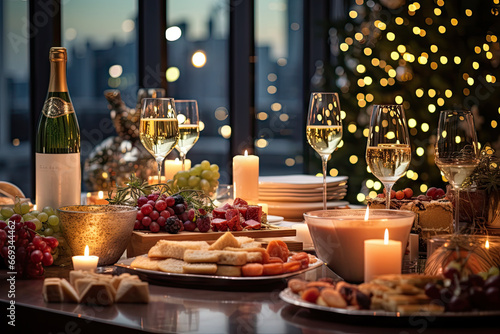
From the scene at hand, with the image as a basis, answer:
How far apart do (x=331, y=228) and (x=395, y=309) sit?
0.99ft

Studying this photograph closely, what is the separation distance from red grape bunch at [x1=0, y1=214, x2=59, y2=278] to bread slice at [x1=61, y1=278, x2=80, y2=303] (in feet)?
0.74

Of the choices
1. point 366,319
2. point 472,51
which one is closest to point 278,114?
point 472,51

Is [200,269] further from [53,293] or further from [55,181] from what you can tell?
[55,181]

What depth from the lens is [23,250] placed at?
141 centimetres

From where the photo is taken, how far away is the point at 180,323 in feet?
3.51

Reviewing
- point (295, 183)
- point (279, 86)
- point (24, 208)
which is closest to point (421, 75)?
point (279, 86)

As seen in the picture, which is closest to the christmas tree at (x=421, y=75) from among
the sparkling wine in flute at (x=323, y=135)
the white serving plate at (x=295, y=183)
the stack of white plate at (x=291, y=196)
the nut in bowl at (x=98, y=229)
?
the white serving plate at (x=295, y=183)

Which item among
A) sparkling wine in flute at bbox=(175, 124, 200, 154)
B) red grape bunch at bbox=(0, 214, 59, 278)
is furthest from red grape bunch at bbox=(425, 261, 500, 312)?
sparkling wine in flute at bbox=(175, 124, 200, 154)

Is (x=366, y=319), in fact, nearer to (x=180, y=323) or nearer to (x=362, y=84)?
(x=180, y=323)

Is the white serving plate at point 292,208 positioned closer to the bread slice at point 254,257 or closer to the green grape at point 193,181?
the green grape at point 193,181

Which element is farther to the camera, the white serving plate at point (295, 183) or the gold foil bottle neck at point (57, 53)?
the white serving plate at point (295, 183)

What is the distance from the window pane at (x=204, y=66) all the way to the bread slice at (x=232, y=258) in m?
3.19

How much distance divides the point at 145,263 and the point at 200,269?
14 cm

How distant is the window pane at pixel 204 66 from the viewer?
441 centimetres
